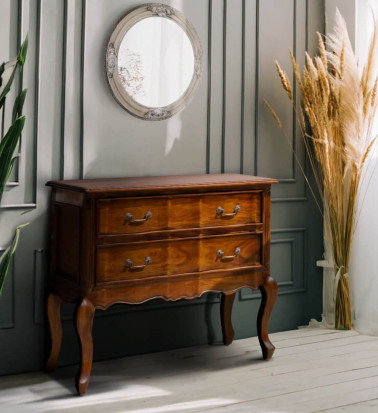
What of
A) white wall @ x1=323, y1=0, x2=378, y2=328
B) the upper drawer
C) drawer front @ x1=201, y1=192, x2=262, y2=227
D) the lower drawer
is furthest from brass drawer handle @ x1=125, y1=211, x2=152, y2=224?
white wall @ x1=323, y1=0, x2=378, y2=328

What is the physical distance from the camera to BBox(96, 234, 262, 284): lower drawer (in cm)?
307

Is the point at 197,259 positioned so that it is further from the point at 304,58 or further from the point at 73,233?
the point at 304,58

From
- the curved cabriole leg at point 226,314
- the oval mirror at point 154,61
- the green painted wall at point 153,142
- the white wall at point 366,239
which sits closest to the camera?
the green painted wall at point 153,142

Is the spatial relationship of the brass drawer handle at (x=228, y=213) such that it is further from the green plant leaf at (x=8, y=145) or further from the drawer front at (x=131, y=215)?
the green plant leaf at (x=8, y=145)

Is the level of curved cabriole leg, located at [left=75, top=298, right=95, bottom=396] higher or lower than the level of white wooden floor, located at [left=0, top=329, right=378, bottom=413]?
higher

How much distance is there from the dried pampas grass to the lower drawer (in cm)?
74

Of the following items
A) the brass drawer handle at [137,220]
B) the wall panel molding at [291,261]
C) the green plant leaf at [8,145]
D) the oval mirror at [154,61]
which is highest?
the oval mirror at [154,61]

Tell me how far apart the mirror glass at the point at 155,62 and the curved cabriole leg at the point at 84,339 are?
42.4 inches

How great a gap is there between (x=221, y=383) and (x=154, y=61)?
5.12 feet

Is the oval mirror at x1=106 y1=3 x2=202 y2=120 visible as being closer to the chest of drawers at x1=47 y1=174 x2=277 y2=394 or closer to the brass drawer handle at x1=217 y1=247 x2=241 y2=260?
the chest of drawers at x1=47 y1=174 x2=277 y2=394

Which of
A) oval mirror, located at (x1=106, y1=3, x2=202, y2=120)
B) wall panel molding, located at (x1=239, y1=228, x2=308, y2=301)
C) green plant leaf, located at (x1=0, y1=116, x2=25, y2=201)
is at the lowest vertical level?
wall panel molding, located at (x1=239, y1=228, x2=308, y2=301)

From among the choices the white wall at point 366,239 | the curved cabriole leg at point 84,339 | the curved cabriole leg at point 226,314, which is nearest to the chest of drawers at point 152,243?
the curved cabriole leg at point 84,339

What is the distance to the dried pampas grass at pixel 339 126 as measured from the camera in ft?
12.5

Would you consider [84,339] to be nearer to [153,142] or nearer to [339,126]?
[153,142]
